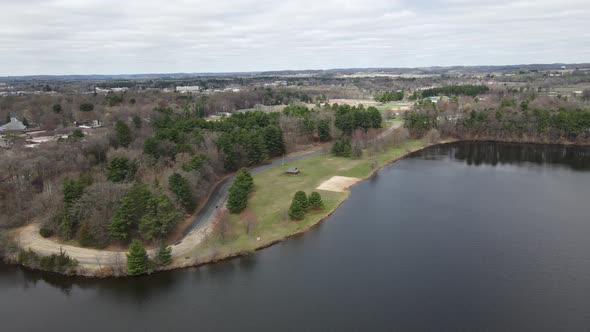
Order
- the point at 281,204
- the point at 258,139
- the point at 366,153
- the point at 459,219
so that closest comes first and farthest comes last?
the point at 459,219
the point at 281,204
the point at 258,139
the point at 366,153

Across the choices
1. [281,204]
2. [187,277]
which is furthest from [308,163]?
[187,277]

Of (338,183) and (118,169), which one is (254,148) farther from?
(118,169)

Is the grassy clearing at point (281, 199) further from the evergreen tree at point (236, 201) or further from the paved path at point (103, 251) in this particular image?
the paved path at point (103, 251)

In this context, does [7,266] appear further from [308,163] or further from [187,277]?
[308,163]

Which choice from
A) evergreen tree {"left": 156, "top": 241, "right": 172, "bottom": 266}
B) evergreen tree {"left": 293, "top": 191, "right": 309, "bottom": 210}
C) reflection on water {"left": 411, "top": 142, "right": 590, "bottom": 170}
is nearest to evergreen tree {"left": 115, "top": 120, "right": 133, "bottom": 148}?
evergreen tree {"left": 293, "top": 191, "right": 309, "bottom": 210}

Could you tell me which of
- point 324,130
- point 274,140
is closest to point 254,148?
point 274,140

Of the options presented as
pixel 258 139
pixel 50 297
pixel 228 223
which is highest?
pixel 258 139
